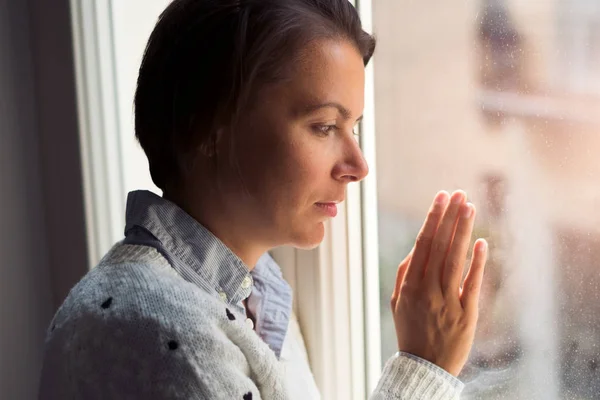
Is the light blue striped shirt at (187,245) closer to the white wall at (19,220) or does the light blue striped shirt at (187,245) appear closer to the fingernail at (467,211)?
the fingernail at (467,211)

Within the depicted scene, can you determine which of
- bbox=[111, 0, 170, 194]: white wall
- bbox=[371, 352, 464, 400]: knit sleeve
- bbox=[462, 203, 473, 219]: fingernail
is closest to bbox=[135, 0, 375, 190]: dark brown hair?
bbox=[462, 203, 473, 219]: fingernail

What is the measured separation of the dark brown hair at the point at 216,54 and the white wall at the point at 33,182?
0.42 metres

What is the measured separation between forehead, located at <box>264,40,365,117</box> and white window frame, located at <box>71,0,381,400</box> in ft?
1.02

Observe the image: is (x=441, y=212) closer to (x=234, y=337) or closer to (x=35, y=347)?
(x=234, y=337)

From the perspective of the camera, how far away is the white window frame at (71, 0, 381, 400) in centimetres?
107

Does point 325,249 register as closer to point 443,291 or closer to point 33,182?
point 443,291

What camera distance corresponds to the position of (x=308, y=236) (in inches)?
30.2

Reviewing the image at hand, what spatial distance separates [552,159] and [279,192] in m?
0.34

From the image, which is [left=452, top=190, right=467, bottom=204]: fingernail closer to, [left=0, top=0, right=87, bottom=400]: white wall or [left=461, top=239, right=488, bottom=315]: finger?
[left=461, top=239, right=488, bottom=315]: finger

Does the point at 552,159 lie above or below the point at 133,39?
below

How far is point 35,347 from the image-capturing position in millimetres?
1221

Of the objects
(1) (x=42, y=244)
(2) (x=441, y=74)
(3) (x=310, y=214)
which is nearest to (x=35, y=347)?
(1) (x=42, y=244)

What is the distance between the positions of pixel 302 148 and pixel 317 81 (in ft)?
0.23

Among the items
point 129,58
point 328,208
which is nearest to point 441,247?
point 328,208
